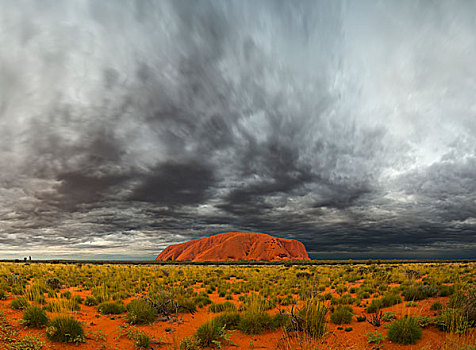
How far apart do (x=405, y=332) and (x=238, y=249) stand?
13007cm

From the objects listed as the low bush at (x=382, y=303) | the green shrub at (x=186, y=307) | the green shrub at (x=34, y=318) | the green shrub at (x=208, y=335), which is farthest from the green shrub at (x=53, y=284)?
the low bush at (x=382, y=303)

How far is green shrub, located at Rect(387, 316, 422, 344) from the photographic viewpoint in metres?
6.79

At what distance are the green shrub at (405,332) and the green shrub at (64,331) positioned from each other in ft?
30.2

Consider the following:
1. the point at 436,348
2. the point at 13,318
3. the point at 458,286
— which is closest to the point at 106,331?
the point at 13,318

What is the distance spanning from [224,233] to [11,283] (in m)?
151

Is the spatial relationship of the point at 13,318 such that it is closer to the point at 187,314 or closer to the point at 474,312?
the point at 187,314

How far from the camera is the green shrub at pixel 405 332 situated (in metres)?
6.79

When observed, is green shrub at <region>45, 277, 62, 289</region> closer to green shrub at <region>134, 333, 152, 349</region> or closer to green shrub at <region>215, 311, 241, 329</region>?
green shrub at <region>134, 333, 152, 349</region>

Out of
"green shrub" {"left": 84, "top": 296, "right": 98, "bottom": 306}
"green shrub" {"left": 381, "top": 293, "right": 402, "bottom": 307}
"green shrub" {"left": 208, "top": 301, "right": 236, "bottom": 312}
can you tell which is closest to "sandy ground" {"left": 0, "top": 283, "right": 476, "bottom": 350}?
"green shrub" {"left": 381, "top": 293, "right": 402, "bottom": 307}

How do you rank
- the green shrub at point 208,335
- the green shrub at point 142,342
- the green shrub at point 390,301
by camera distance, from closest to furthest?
the green shrub at point 142,342, the green shrub at point 208,335, the green shrub at point 390,301

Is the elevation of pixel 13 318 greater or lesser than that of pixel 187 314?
greater

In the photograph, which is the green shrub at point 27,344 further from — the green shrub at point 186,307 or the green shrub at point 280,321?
the green shrub at point 280,321

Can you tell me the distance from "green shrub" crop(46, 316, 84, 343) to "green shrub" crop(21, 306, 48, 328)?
1.47 ft

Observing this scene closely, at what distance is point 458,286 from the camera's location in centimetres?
1216
